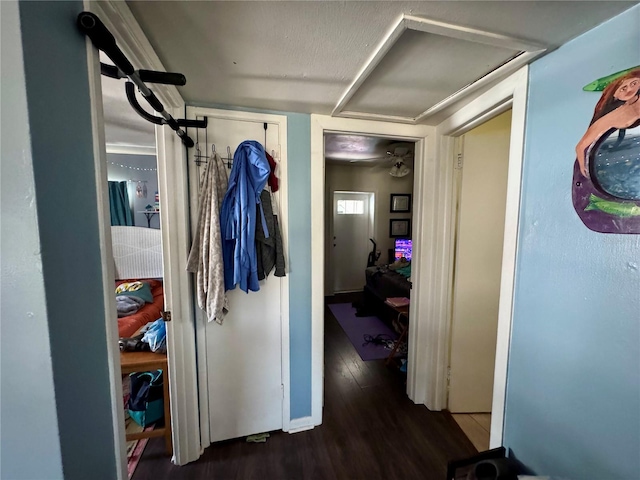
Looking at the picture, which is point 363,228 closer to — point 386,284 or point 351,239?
point 351,239

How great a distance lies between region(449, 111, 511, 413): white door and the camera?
1.77 metres

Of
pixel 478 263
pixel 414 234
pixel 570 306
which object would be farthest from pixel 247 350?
pixel 478 263

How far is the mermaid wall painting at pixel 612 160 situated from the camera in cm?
75

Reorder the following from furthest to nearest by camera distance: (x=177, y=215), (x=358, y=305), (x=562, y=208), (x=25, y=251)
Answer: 1. (x=358, y=305)
2. (x=177, y=215)
3. (x=562, y=208)
4. (x=25, y=251)

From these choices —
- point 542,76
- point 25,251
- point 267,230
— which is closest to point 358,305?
point 267,230

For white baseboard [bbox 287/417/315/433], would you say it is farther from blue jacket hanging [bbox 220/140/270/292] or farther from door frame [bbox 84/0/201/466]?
blue jacket hanging [bbox 220/140/270/292]

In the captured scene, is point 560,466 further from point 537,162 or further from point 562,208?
point 537,162

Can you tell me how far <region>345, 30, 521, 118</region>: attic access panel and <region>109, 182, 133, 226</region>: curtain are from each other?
9.98 feet

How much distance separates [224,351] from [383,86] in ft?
5.95

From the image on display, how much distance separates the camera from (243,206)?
54.9 inches

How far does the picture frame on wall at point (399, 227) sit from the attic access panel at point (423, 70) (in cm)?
377

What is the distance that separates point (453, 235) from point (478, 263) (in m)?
0.28

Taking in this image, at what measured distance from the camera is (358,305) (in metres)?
4.18

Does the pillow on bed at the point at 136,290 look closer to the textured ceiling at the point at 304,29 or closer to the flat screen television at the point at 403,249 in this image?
the textured ceiling at the point at 304,29
